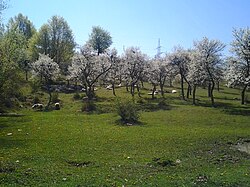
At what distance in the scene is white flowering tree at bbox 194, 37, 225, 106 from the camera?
194ft

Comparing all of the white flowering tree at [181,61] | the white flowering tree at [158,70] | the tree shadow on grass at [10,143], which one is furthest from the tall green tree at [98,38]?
the tree shadow on grass at [10,143]

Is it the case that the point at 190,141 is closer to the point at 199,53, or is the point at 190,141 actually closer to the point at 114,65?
the point at 199,53

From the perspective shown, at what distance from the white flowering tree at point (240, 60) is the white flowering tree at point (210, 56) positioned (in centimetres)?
389

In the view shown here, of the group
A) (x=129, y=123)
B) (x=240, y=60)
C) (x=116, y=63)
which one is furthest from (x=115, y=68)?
(x=129, y=123)

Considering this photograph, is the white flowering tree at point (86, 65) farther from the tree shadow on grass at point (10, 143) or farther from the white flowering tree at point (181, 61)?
the tree shadow on grass at point (10, 143)

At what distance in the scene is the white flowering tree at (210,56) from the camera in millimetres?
59000

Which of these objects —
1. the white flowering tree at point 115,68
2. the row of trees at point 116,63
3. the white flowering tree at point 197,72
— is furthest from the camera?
the white flowering tree at point 115,68

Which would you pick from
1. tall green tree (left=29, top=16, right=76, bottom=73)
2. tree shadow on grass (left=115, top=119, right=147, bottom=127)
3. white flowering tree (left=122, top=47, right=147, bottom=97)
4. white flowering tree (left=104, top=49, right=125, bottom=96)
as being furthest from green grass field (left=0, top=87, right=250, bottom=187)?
tall green tree (left=29, top=16, right=76, bottom=73)

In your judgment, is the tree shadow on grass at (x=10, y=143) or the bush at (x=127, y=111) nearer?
the tree shadow on grass at (x=10, y=143)

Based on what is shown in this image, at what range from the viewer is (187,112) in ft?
158

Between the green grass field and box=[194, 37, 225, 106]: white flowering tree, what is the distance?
23.6m

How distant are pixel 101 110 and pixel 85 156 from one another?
30.9 m

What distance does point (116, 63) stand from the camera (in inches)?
2940

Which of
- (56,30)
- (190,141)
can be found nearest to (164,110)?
(190,141)
